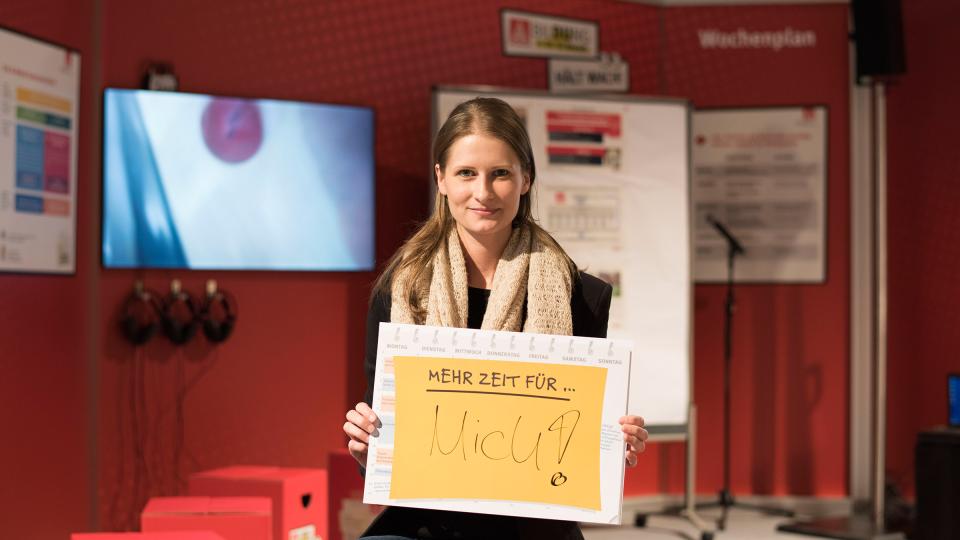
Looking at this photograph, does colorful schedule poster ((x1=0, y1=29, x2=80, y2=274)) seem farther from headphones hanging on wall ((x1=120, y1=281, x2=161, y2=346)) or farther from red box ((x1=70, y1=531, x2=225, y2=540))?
red box ((x1=70, y1=531, x2=225, y2=540))

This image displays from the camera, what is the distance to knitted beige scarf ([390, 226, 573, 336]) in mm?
1959

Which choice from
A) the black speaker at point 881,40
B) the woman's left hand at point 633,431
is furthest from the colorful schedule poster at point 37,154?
the black speaker at point 881,40

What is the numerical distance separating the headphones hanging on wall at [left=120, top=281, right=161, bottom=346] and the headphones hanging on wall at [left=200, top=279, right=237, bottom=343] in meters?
0.20

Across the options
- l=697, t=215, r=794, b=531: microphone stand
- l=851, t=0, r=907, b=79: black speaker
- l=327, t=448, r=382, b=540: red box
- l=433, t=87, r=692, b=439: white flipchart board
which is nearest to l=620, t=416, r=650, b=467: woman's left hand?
l=327, t=448, r=382, b=540: red box

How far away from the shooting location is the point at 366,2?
5.12 m

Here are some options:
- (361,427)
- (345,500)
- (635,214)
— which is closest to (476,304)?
(361,427)

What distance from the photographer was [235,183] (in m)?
4.70

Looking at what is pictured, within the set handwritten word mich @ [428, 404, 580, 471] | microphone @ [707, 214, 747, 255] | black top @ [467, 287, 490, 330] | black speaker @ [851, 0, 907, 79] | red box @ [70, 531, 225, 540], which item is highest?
black speaker @ [851, 0, 907, 79]

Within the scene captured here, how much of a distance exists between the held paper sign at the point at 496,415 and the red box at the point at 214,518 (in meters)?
1.68

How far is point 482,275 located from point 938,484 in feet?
11.5

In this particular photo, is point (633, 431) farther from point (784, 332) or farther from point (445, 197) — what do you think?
point (784, 332)

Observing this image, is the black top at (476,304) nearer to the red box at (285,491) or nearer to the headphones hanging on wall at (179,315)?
the red box at (285,491)

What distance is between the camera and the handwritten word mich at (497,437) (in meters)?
1.82

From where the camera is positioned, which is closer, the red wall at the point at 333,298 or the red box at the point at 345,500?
the red box at the point at 345,500
